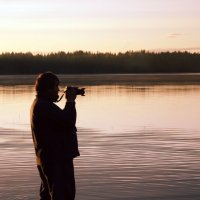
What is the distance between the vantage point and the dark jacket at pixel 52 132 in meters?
6.53

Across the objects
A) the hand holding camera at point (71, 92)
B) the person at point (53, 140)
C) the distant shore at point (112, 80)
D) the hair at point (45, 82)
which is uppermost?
the hair at point (45, 82)

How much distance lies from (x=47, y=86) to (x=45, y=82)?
0.15 feet

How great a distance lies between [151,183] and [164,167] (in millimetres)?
1698

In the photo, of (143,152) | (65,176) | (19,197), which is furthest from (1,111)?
(65,176)

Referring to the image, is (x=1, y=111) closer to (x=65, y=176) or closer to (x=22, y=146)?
(x=22, y=146)

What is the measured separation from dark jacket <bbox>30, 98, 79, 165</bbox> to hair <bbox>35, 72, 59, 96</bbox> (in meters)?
0.10

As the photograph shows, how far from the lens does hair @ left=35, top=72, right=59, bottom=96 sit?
662 centimetres

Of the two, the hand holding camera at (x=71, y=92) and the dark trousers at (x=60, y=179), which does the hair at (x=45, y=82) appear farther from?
the dark trousers at (x=60, y=179)

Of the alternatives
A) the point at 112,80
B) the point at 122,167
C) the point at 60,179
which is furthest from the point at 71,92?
the point at 112,80

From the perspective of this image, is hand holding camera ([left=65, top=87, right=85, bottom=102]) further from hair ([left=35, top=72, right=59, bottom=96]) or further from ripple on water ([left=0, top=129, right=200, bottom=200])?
ripple on water ([left=0, top=129, right=200, bottom=200])

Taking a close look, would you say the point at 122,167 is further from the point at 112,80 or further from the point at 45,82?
the point at 112,80

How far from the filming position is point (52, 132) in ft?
21.6

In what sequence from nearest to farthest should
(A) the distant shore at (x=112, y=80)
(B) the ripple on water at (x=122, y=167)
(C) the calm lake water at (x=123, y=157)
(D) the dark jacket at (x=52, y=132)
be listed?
(D) the dark jacket at (x=52, y=132) < (B) the ripple on water at (x=122, y=167) < (C) the calm lake water at (x=123, y=157) < (A) the distant shore at (x=112, y=80)

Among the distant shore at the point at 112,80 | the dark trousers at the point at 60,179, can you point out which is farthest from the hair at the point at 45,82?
the distant shore at the point at 112,80
